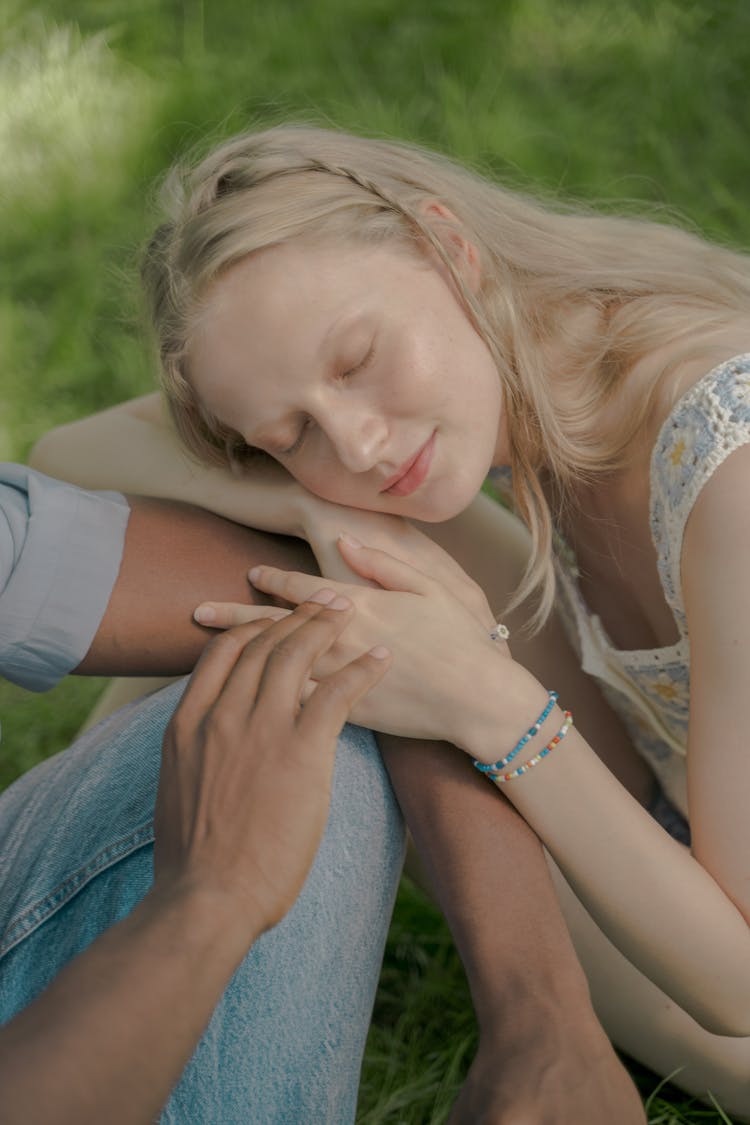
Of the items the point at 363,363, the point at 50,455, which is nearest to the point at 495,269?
the point at 363,363

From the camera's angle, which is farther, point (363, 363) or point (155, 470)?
point (155, 470)

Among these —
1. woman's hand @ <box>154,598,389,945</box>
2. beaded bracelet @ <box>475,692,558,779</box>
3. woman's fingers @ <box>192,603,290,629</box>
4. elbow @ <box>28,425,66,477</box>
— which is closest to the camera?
woman's hand @ <box>154,598,389,945</box>

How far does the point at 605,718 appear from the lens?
2229 mm

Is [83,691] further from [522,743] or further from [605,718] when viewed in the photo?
[522,743]

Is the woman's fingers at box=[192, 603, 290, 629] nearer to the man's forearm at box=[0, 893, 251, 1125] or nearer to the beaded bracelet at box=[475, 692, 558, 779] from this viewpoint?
the beaded bracelet at box=[475, 692, 558, 779]

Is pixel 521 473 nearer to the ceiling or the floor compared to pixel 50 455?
Result: nearer to the ceiling

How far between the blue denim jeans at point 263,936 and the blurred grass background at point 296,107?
1873 mm

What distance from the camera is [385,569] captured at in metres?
1.71

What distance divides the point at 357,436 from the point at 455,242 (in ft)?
1.28

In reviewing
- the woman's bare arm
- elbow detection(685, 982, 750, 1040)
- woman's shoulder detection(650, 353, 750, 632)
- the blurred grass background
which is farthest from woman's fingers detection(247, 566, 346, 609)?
the blurred grass background

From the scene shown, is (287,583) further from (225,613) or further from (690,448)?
(690,448)

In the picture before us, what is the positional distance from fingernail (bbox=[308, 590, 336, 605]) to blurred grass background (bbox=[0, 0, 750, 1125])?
170 cm

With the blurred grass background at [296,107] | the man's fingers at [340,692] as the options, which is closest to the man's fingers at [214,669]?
the man's fingers at [340,692]

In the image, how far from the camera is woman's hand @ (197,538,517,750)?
1577 mm
